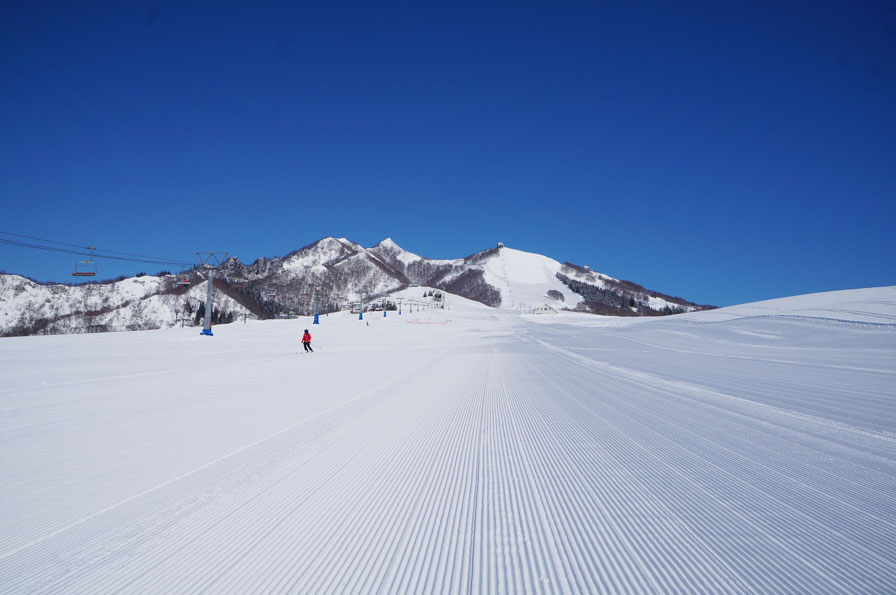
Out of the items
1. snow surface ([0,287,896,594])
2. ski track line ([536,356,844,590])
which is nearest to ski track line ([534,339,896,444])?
snow surface ([0,287,896,594])

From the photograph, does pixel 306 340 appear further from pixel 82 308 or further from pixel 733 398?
pixel 82 308

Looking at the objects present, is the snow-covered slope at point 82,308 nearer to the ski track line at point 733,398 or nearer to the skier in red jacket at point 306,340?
the skier in red jacket at point 306,340

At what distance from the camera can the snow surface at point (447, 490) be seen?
8.34 feet

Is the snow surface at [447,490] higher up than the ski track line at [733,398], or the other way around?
the ski track line at [733,398]

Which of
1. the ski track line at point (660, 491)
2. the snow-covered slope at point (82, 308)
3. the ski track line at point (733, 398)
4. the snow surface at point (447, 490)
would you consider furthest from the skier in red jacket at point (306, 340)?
the snow-covered slope at point (82, 308)

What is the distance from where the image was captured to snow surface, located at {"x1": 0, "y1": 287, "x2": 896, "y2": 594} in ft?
8.34

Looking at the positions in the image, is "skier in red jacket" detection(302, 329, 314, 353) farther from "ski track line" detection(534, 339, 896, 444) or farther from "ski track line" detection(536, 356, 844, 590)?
"ski track line" detection(536, 356, 844, 590)

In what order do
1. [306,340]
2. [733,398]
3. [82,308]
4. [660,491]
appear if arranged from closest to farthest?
[660,491] < [733,398] < [306,340] < [82,308]

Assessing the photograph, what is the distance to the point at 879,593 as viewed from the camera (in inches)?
91.6

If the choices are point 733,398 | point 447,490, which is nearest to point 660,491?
point 447,490

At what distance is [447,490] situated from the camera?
379 centimetres

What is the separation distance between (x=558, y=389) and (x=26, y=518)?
27.4 ft

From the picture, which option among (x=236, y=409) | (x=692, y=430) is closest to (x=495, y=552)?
(x=692, y=430)

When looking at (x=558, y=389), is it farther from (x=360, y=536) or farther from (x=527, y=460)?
(x=360, y=536)
